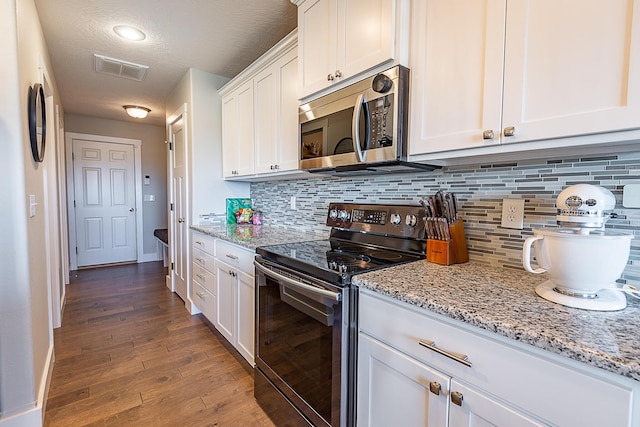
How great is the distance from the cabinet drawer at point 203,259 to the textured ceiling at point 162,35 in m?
1.72

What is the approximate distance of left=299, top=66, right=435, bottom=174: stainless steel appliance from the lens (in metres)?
1.26

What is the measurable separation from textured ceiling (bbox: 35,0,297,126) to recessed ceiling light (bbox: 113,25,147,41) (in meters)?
0.04

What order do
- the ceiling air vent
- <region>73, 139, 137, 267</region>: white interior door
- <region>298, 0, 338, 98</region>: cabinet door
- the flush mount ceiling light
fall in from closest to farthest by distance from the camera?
<region>298, 0, 338, 98</region>: cabinet door
the ceiling air vent
the flush mount ceiling light
<region>73, 139, 137, 267</region>: white interior door

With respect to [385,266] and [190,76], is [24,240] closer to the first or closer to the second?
[385,266]

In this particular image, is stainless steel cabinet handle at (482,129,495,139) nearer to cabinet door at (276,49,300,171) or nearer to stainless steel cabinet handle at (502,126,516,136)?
stainless steel cabinet handle at (502,126,516,136)

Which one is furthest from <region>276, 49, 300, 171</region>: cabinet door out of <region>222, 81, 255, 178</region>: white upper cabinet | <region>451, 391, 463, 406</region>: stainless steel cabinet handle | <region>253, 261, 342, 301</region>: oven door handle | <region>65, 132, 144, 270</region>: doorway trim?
<region>65, 132, 144, 270</region>: doorway trim

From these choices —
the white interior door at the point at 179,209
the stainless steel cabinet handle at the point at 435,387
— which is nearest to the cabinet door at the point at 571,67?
the stainless steel cabinet handle at the point at 435,387

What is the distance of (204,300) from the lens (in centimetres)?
262

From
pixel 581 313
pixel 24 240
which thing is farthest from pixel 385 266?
pixel 24 240

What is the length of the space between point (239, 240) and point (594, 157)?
1.76m

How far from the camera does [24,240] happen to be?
144 cm

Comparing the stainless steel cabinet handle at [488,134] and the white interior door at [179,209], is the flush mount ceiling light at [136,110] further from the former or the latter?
the stainless steel cabinet handle at [488,134]

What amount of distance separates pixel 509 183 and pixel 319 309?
3.09 feet

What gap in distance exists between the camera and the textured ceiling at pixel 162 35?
77.1 inches
